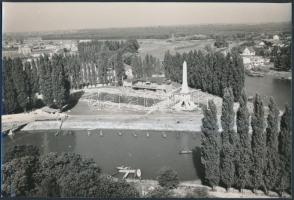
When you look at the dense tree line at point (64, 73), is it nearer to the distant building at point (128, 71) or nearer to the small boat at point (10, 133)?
the distant building at point (128, 71)

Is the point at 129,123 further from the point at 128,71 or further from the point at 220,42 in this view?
the point at 220,42

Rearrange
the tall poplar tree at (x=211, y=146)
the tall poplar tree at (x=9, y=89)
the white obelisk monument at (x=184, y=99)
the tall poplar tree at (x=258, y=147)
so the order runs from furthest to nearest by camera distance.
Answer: the white obelisk monument at (x=184, y=99)
the tall poplar tree at (x=9, y=89)
the tall poplar tree at (x=211, y=146)
the tall poplar tree at (x=258, y=147)

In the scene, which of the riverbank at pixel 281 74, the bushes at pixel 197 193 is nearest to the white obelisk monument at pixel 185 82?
the riverbank at pixel 281 74

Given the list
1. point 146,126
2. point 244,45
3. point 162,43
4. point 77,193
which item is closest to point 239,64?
point 244,45

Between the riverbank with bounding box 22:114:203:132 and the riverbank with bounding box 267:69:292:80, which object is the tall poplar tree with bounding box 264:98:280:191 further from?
the riverbank with bounding box 22:114:203:132

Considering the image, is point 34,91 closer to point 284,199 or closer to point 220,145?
point 220,145

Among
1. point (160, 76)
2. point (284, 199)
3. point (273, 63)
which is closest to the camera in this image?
point (284, 199)

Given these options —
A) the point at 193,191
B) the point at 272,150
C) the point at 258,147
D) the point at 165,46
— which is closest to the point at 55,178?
the point at 193,191

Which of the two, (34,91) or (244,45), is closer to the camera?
(244,45)
